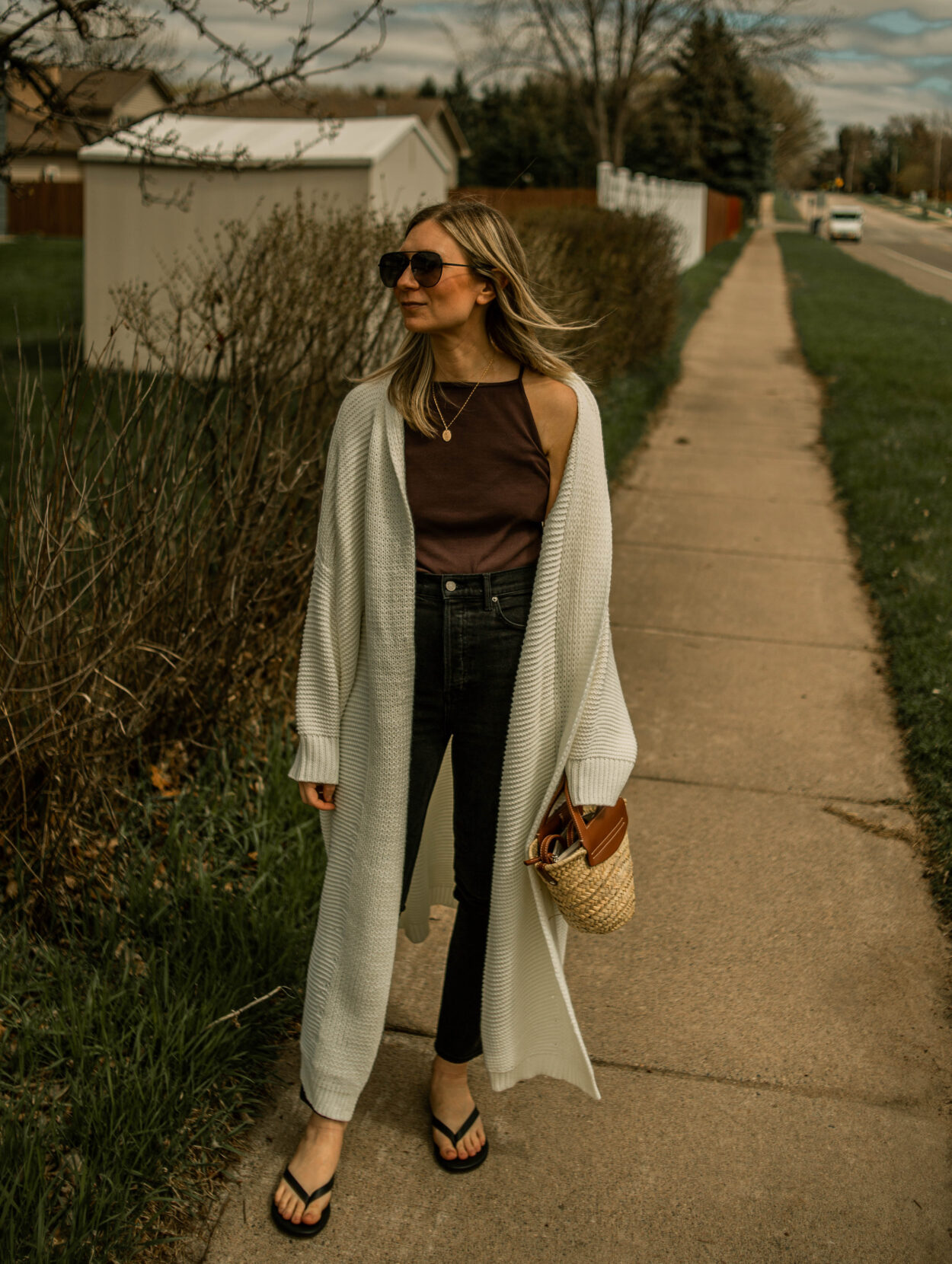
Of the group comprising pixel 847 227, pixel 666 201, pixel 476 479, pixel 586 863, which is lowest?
pixel 586 863

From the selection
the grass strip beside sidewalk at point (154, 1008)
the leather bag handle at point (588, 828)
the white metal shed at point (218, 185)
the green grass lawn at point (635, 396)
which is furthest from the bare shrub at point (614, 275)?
the leather bag handle at point (588, 828)

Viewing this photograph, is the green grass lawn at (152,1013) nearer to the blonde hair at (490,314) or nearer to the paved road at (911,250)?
the blonde hair at (490,314)

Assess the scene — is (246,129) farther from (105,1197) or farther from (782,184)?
(782,184)

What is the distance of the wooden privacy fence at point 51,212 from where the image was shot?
1453 inches

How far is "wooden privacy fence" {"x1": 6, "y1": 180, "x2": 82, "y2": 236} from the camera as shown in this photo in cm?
3691

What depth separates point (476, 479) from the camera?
7.04 ft

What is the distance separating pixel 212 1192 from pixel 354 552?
51.3 inches

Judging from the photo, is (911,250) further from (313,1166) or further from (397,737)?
(313,1166)

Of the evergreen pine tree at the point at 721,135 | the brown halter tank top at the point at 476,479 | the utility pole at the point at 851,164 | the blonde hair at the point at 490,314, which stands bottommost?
the brown halter tank top at the point at 476,479

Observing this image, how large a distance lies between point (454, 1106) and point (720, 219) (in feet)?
142

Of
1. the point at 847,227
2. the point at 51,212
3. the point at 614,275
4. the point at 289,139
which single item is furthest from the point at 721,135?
the point at 614,275

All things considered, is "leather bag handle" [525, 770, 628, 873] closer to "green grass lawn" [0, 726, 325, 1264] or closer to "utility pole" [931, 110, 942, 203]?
"green grass lawn" [0, 726, 325, 1264]

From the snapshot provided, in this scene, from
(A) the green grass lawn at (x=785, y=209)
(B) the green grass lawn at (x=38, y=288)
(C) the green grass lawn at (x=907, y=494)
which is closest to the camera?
(C) the green grass lawn at (x=907, y=494)

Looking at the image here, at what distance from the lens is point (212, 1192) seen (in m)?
2.39
